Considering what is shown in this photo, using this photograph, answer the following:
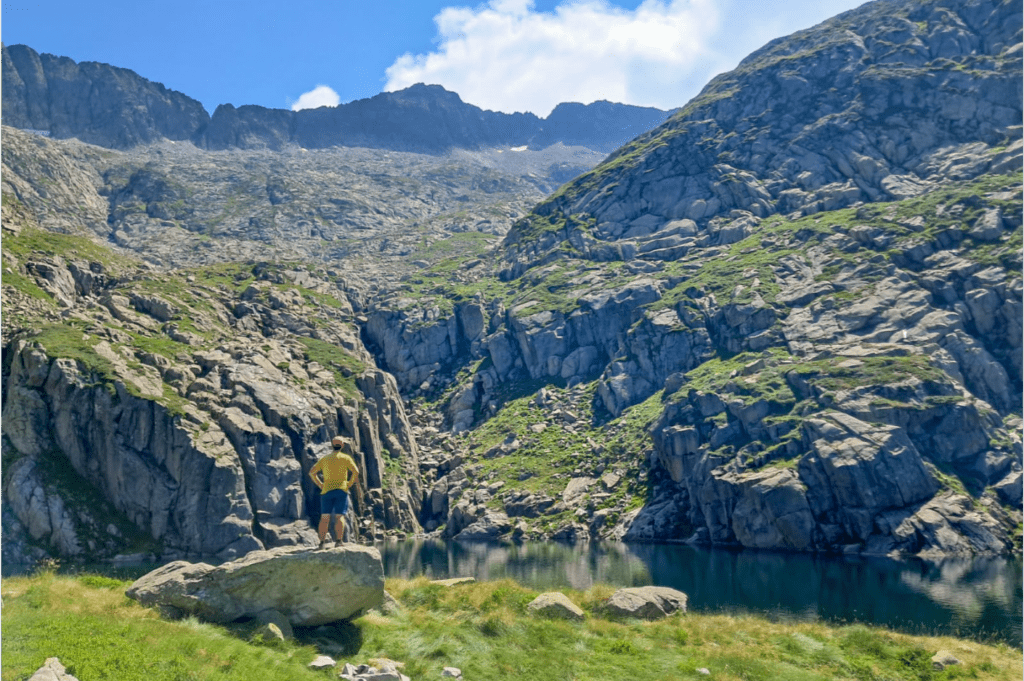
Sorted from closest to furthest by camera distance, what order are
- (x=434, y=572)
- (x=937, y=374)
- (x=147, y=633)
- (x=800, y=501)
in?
1. (x=147, y=633)
2. (x=434, y=572)
3. (x=800, y=501)
4. (x=937, y=374)

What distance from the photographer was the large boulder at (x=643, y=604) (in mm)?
32156

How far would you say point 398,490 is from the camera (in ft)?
472

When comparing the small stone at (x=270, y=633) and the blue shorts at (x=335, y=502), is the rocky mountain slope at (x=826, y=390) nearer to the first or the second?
the blue shorts at (x=335, y=502)

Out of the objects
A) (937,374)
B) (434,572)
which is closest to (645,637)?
(434,572)

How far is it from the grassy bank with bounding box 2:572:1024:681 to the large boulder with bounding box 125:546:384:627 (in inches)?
31.2

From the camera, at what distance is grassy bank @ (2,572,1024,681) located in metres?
19.0

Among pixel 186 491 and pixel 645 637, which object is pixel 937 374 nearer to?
pixel 645 637

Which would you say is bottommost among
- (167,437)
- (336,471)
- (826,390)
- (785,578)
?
(785,578)

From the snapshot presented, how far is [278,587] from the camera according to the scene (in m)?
25.2

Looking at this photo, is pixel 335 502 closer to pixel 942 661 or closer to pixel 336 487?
pixel 336 487

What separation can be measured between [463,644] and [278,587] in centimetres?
759

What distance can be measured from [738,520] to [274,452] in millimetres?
84440

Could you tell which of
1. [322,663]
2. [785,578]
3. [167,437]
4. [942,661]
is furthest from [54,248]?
[942,661]

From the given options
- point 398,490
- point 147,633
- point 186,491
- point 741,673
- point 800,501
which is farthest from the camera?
point 398,490
